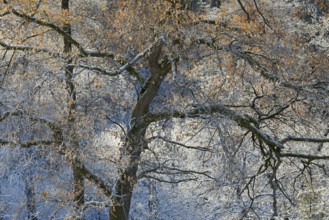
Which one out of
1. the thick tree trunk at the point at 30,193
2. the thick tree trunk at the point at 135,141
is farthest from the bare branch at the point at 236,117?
the thick tree trunk at the point at 30,193

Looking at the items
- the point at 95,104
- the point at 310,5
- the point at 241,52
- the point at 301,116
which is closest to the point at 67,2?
the point at 95,104

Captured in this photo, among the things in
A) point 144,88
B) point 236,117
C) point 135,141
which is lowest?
point 135,141

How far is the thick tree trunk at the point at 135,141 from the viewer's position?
803 centimetres

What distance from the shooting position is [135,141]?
26.8ft

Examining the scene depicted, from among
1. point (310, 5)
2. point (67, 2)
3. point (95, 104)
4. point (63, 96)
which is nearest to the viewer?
point (63, 96)

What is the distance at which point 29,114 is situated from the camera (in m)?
7.26

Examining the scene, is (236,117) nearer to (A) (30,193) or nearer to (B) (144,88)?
(B) (144,88)

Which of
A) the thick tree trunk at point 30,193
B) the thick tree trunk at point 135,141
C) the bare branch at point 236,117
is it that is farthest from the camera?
the thick tree trunk at point 30,193

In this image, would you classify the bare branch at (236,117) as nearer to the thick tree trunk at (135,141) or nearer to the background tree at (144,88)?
the background tree at (144,88)

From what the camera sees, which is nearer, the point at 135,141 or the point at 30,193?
the point at 135,141

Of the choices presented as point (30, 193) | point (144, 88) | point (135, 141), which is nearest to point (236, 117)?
point (135, 141)

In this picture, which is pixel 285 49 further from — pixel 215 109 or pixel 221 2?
pixel 221 2

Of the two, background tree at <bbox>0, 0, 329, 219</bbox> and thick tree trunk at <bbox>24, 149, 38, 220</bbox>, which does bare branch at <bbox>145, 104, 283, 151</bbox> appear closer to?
background tree at <bbox>0, 0, 329, 219</bbox>

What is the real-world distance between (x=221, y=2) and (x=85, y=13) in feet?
11.2
